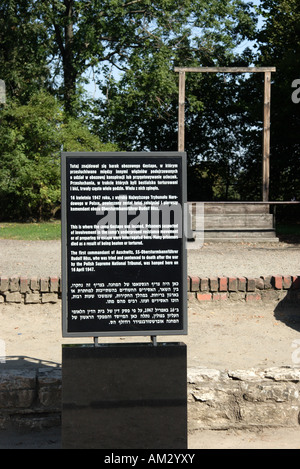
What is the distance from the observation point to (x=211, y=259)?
32.9 ft

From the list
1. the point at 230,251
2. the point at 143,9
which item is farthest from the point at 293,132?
the point at 230,251

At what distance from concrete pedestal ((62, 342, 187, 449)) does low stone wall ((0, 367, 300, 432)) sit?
0.70 m

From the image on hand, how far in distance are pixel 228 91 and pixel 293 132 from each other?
19.6 feet

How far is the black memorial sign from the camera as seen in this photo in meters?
3.64

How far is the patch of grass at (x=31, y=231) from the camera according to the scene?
44.3 feet

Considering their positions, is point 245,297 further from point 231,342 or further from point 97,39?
point 97,39

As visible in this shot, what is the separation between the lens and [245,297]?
738 centimetres

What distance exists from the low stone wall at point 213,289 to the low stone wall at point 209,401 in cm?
281

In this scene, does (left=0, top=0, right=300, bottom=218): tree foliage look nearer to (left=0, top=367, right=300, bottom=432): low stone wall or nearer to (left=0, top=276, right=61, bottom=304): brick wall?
(left=0, top=276, right=61, bottom=304): brick wall

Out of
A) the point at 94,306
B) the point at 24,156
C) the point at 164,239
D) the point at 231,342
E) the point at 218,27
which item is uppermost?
the point at 218,27

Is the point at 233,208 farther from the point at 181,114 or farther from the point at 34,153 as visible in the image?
the point at 34,153

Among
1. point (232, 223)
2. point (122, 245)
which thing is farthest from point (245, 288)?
point (232, 223)

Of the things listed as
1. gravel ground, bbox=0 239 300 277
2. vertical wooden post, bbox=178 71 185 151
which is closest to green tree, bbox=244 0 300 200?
vertical wooden post, bbox=178 71 185 151

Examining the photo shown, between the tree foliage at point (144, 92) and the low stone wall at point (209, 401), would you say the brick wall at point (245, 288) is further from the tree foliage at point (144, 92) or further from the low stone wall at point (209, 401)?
the tree foliage at point (144, 92)
